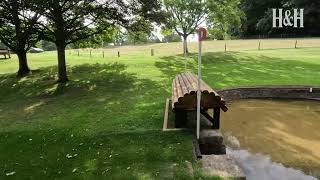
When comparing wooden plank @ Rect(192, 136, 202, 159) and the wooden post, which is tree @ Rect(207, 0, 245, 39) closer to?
the wooden post

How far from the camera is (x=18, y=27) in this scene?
64.4ft

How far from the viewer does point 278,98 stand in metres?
15.7

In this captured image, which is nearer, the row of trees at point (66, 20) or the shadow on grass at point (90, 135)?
the shadow on grass at point (90, 135)

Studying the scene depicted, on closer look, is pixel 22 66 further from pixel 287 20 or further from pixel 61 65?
pixel 287 20

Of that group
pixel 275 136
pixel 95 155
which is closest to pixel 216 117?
pixel 275 136

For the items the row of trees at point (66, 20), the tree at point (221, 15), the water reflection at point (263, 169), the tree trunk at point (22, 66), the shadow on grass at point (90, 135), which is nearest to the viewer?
the shadow on grass at point (90, 135)

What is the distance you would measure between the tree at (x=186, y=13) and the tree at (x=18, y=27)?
40.6 feet

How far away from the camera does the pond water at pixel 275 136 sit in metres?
8.30

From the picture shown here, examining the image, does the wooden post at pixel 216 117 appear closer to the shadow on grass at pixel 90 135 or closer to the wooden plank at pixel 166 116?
the shadow on grass at pixel 90 135

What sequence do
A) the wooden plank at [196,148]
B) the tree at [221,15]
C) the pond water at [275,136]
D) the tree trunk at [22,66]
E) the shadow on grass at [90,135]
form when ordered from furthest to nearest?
1. the tree at [221,15]
2. the tree trunk at [22,66]
3. the pond water at [275,136]
4. the wooden plank at [196,148]
5. the shadow on grass at [90,135]

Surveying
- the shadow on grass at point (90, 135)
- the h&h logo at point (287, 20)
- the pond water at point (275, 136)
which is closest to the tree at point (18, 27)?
the shadow on grass at point (90, 135)

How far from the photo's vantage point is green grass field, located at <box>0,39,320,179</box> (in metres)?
7.27

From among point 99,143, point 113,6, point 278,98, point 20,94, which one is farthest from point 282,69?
point 99,143

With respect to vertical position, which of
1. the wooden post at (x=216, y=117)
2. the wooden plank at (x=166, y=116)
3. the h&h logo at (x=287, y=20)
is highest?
the h&h logo at (x=287, y=20)
